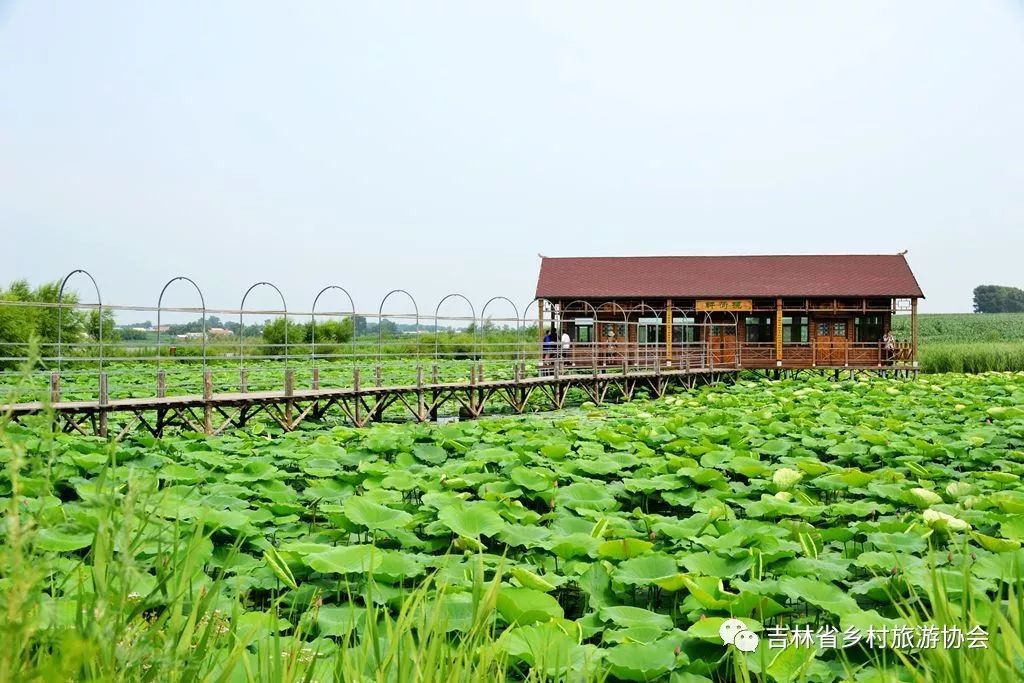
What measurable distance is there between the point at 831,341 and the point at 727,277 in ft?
10.6

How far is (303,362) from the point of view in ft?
64.1

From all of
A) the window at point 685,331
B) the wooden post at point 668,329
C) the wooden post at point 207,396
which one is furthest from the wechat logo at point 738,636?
the window at point 685,331

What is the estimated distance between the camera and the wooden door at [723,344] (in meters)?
22.0

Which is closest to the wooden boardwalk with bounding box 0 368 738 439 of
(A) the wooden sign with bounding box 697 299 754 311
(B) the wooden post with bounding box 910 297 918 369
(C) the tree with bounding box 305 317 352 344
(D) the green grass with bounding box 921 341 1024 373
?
(A) the wooden sign with bounding box 697 299 754 311

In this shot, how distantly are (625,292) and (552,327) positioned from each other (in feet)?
8.86

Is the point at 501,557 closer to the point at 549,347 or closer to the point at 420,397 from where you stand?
the point at 420,397

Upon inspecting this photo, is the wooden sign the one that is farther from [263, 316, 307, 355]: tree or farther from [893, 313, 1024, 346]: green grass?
[893, 313, 1024, 346]: green grass

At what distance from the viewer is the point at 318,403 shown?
13.7 metres

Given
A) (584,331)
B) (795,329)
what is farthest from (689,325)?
(795,329)

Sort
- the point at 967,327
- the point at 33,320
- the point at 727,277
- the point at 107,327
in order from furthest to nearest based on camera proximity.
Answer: the point at 967,327
the point at 727,277
the point at 33,320
the point at 107,327

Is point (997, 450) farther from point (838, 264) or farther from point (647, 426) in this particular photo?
point (838, 264)

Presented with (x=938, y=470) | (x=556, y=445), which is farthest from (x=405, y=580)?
(x=938, y=470)

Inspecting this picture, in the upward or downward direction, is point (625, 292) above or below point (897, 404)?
above

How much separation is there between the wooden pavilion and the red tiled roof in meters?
0.03
